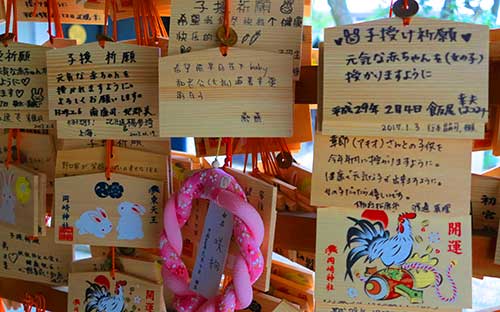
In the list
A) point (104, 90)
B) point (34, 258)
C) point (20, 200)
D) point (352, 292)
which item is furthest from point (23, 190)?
point (352, 292)

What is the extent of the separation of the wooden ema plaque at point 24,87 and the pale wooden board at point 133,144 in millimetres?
44

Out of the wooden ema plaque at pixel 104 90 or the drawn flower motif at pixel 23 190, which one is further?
the drawn flower motif at pixel 23 190

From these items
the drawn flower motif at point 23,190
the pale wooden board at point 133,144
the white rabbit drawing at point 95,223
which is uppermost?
the pale wooden board at point 133,144

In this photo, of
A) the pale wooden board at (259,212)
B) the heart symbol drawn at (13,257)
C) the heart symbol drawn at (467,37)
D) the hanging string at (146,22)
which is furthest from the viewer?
the heart symbol drawn at (13,257)

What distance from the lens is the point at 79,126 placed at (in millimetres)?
772

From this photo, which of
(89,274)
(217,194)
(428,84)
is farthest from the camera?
(89,274)

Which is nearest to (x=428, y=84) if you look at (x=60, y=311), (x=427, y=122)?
(x=427, y=122)

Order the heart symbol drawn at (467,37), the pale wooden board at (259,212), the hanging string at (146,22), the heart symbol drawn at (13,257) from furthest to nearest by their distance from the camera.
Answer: the heart symbol drawn at (13,257)
the hanging string at (146,22)
the pale wooden board at (259,212)
the heart symbol drawn at (467,37)

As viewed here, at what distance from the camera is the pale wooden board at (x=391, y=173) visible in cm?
65

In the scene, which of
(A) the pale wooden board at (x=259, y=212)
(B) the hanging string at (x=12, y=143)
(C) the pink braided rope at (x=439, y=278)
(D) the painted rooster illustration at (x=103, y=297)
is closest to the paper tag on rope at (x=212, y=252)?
(A) the pale wooden board at (x=259, y=212)

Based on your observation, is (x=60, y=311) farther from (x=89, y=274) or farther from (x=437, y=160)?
(x=437, y=160)

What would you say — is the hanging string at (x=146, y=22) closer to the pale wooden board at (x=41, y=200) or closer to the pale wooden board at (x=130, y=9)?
the pale wooden board at (x=130, y=9)

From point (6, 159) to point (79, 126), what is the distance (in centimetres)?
22

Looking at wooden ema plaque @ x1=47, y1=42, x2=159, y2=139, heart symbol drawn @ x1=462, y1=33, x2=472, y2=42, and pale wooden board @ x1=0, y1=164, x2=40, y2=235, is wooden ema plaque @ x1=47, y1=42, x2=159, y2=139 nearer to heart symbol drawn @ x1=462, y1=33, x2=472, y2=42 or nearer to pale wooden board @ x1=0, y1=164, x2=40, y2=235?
pale wooden board @ x1=0, y1=164, x2=40, y2=235
